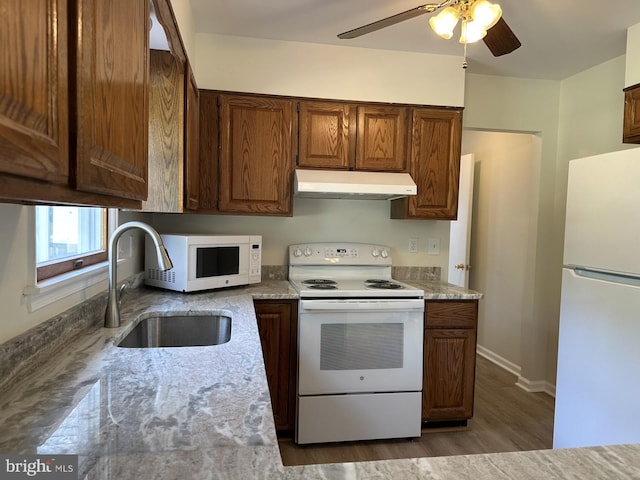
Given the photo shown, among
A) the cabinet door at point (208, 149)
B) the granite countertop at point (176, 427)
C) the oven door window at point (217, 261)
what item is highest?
the cabinet door at point (208, 149)

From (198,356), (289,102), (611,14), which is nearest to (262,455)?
(198,356)

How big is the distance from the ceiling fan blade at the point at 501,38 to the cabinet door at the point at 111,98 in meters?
1.43

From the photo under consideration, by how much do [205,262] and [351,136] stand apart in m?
1.27

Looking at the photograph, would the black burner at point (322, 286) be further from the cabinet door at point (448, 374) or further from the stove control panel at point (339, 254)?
the cabinet door at point (448, 374)

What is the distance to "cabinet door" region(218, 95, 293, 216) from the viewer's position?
2.54m

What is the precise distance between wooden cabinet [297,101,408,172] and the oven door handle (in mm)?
912

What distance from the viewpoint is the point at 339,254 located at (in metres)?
2.88

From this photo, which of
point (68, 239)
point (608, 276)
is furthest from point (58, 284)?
point (608, 276)

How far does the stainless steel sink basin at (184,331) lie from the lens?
178 centimetres

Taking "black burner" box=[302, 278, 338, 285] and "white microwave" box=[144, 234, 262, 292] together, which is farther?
"black burner" box=[302, 278, 338, 285]

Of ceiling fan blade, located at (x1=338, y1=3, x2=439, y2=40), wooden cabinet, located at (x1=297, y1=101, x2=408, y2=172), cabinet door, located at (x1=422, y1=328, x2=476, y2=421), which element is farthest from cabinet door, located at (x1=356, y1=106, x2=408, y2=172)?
cabinet door, located at (x1=422, y1=328, x2=476, y2=421)

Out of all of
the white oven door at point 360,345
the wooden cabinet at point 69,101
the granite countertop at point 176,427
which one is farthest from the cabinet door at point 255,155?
the wooden cabinet at point 69,101

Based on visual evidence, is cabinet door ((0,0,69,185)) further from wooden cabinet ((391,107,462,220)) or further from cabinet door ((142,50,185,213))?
wooden cabinet ((391,107,462,220))

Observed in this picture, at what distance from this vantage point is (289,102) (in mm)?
2607
